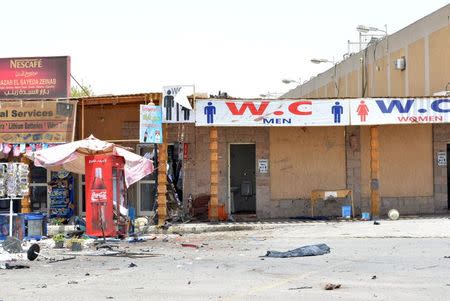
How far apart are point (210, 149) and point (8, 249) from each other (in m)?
8.73

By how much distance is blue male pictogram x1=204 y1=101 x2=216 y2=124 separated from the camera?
21.6m

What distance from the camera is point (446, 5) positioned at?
100ft

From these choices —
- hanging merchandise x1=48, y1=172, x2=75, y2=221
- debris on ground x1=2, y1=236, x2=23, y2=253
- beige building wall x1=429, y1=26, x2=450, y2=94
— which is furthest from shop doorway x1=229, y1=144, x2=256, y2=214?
beige building wall x1=429, y1=26, x2=450, y2=94

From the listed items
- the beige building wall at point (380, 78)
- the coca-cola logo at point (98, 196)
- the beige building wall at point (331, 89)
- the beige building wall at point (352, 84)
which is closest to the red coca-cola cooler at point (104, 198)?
the coca-cola logo at point (98, 196)

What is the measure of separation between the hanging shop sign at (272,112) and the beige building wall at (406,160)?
261cm

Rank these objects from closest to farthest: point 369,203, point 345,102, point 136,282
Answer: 1. point 136,282
2. point 345,102
3. point 369,203

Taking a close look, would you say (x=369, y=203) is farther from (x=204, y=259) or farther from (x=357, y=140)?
(x=204, y=259)

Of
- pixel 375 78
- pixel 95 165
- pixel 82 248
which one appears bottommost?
pixel 82 248

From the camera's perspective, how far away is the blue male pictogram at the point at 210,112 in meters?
21.6

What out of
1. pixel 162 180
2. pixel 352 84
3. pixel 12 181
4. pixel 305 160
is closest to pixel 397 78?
pixel 352 84

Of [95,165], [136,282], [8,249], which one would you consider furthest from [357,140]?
[136,282]

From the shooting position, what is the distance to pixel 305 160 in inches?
926

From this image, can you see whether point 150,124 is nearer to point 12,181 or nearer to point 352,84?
point 12,181

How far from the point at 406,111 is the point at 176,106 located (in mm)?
6888
